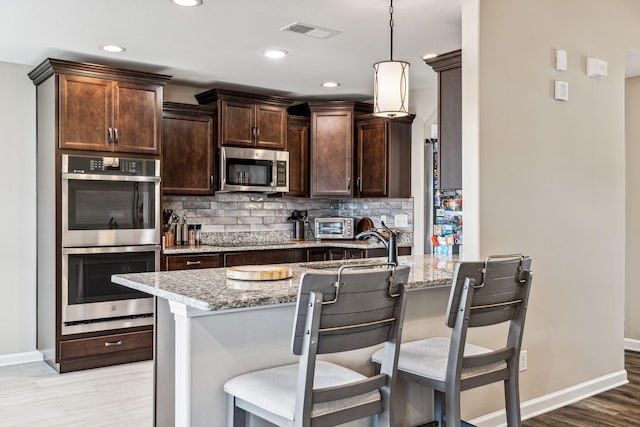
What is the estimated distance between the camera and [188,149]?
5301 mm

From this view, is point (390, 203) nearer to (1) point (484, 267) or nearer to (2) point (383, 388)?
(1) point (484, 267)

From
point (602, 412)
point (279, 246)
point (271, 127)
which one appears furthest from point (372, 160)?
point (602, 412)

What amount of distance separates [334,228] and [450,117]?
9.28 feet

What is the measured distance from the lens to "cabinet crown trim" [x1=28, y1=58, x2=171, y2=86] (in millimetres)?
4324

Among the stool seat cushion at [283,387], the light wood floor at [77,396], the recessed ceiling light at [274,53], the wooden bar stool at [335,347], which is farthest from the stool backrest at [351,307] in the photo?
the recessed ceiling light at [274,53]

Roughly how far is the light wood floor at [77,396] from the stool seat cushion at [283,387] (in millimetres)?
1470

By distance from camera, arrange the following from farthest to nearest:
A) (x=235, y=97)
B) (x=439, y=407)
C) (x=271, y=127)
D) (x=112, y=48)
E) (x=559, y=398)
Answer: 1. (x=271, y=127)
2. (x=235, y=97)
3. (x=112, y=48)
4. (x=559, y=398)
5. (x=439, y=407)

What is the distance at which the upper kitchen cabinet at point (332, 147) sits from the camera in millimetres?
5914

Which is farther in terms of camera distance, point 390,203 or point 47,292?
point 390,203

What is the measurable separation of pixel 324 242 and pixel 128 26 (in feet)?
9.65

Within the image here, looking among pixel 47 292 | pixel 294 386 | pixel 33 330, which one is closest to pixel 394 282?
pixel 294 386

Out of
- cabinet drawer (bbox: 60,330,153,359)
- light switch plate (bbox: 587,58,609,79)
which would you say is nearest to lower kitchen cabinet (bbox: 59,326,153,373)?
cabinet drawer (bbox: 60,330,153,359)

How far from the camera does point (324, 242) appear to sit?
591cm

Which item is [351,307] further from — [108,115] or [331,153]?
[331,153]
